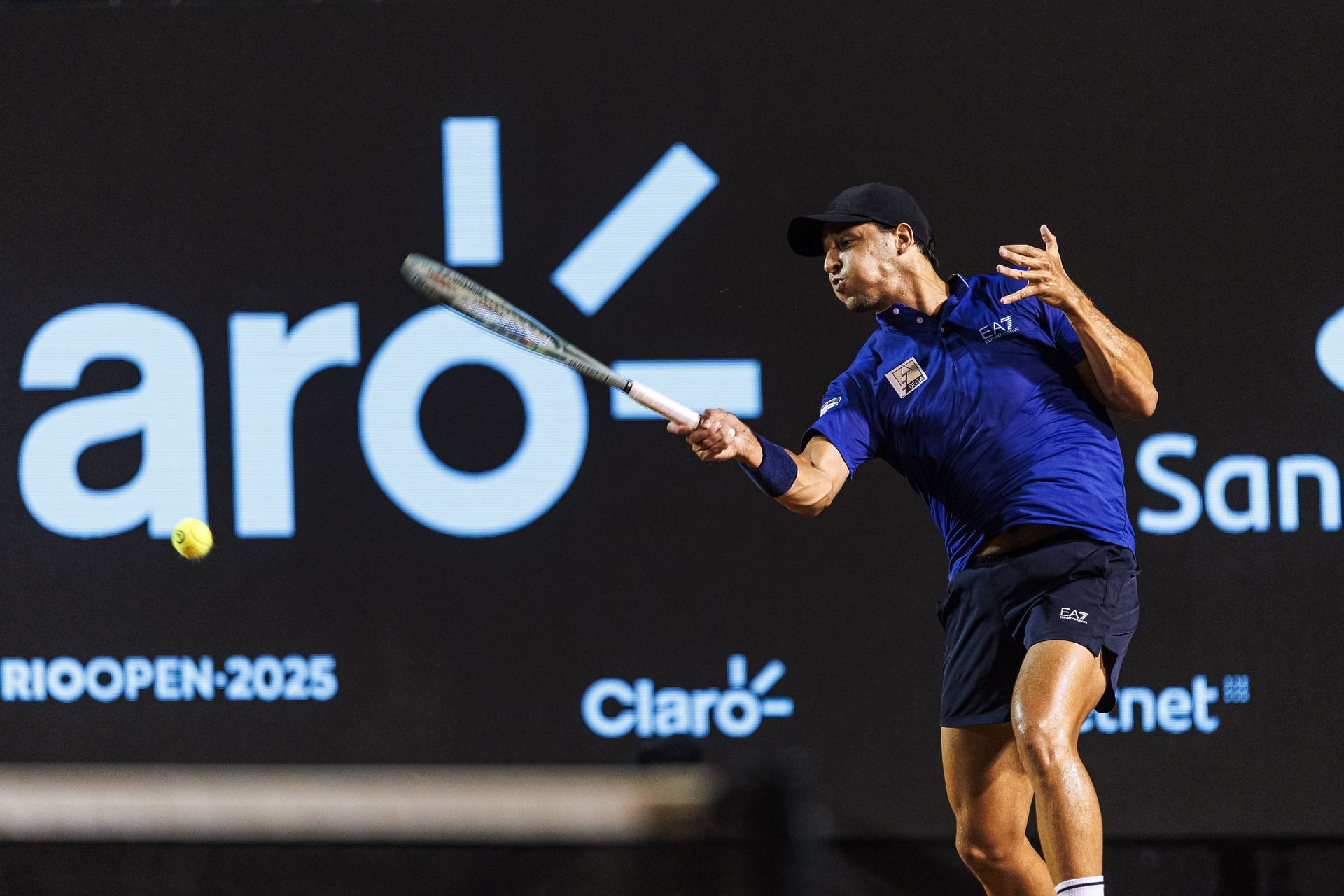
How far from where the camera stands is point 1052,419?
266 cm

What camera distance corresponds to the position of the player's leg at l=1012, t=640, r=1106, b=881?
2314 millimetres

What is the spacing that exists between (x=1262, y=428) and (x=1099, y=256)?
614mm

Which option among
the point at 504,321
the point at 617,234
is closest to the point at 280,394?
the point at 617,234

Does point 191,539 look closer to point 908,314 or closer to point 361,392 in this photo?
point 361,392

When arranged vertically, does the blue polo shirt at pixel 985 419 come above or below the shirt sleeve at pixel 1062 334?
below

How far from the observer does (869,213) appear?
2709 millimetres

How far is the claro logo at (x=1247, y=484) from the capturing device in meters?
3.41

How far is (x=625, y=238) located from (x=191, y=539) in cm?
140

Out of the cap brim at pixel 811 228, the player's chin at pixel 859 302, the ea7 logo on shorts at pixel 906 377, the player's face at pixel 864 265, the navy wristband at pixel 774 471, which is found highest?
the cap brim at pixel 811 228

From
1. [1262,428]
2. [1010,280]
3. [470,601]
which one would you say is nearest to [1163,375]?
[1262,428]

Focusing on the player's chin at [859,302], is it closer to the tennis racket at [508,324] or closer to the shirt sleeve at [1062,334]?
the shirt sleeve at [1062,334]

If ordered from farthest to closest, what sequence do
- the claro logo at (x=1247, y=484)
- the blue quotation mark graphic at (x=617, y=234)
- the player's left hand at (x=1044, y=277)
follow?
the blue quotation mark graphic at (x=617, y=234) < the claro logo at (x=1247, y=484) < the player's left hand at (x=1044, y=277)

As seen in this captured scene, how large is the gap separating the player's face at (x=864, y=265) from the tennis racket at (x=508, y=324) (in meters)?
0.52

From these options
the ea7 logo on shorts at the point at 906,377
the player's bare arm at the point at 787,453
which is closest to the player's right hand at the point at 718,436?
the player's bare arm at the point at 787,453
